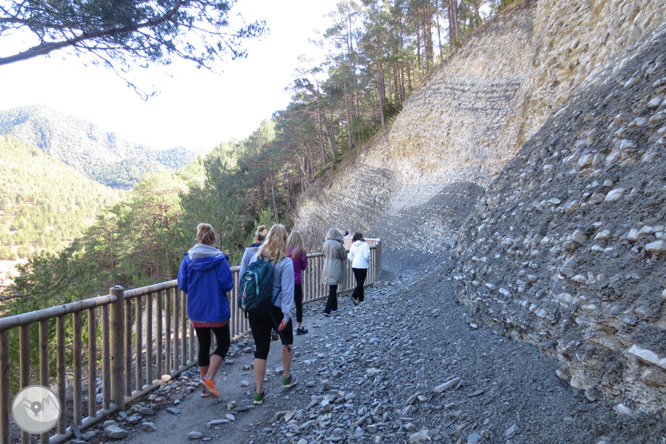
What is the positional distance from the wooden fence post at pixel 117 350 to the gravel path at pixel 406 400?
0.23 metres

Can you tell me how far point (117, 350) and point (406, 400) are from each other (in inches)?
108

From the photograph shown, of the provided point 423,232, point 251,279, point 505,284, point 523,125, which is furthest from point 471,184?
point 251,279

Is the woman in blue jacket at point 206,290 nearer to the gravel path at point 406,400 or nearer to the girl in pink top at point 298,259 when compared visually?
the gravel path at point 406,400

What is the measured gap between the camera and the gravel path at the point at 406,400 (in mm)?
2549

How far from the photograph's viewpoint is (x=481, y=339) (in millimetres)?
3941

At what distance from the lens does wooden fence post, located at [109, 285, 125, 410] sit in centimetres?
365

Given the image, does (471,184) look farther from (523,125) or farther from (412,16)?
(412,16)

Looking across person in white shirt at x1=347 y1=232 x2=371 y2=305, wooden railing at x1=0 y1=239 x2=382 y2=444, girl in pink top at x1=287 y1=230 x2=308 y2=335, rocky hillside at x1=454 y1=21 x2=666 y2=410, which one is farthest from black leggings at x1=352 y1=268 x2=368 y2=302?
wooden railing at x1=0 y1=239 x2=382 y2=444

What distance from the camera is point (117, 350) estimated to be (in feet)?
12.1

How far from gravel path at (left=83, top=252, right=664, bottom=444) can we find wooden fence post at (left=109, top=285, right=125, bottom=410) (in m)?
0.23

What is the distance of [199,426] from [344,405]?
1.34 m

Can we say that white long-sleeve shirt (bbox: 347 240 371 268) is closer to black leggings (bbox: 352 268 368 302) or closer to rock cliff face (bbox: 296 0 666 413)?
black leggings (bbox: 352 268 368 302)

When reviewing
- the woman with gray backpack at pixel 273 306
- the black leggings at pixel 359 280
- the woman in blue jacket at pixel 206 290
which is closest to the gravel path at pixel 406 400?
the woman with gray backpack at pixel 273 306

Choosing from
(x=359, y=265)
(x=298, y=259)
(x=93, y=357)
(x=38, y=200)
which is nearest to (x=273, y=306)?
(x=93, y=357)
